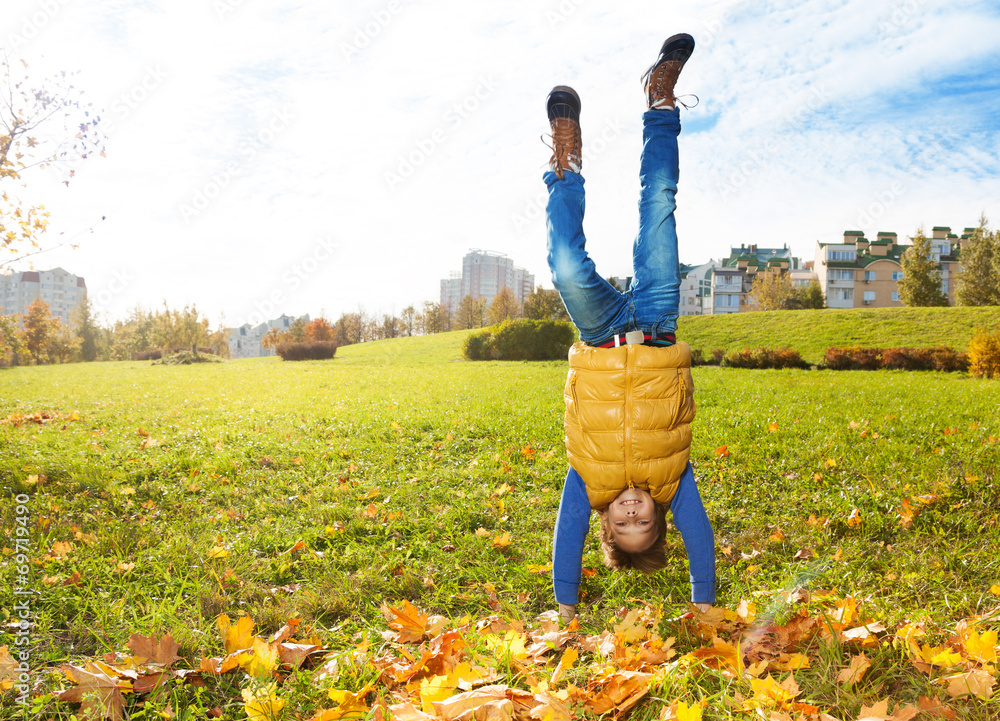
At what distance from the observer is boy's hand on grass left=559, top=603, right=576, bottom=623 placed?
103 inches

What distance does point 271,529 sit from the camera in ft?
12.6

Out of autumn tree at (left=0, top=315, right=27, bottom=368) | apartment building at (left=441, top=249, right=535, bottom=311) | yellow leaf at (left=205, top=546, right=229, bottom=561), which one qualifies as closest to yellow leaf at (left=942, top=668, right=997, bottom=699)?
yellow leaf at (left=205, top=546, right=229, bottom=561)

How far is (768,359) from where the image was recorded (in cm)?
1513

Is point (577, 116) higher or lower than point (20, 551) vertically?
higher

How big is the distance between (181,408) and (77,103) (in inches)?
192

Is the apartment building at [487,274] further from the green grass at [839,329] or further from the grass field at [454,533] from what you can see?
the grass field at [454,533]

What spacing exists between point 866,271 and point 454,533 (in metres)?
63.3

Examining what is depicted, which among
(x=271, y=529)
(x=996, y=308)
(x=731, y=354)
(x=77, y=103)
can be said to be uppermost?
(x=77, y=103)

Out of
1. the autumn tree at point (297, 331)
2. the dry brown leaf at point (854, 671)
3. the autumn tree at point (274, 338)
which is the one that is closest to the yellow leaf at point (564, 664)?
the dry brown leaf at point (854, 671)

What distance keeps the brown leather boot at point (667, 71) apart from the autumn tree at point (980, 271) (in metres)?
38.0

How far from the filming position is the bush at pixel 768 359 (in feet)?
49.3

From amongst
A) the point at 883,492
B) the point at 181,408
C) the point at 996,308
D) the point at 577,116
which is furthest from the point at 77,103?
the point at 996,308

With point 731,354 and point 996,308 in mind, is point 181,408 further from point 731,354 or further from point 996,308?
point 996,308

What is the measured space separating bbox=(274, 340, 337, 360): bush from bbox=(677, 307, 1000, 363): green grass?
52.2 feet
